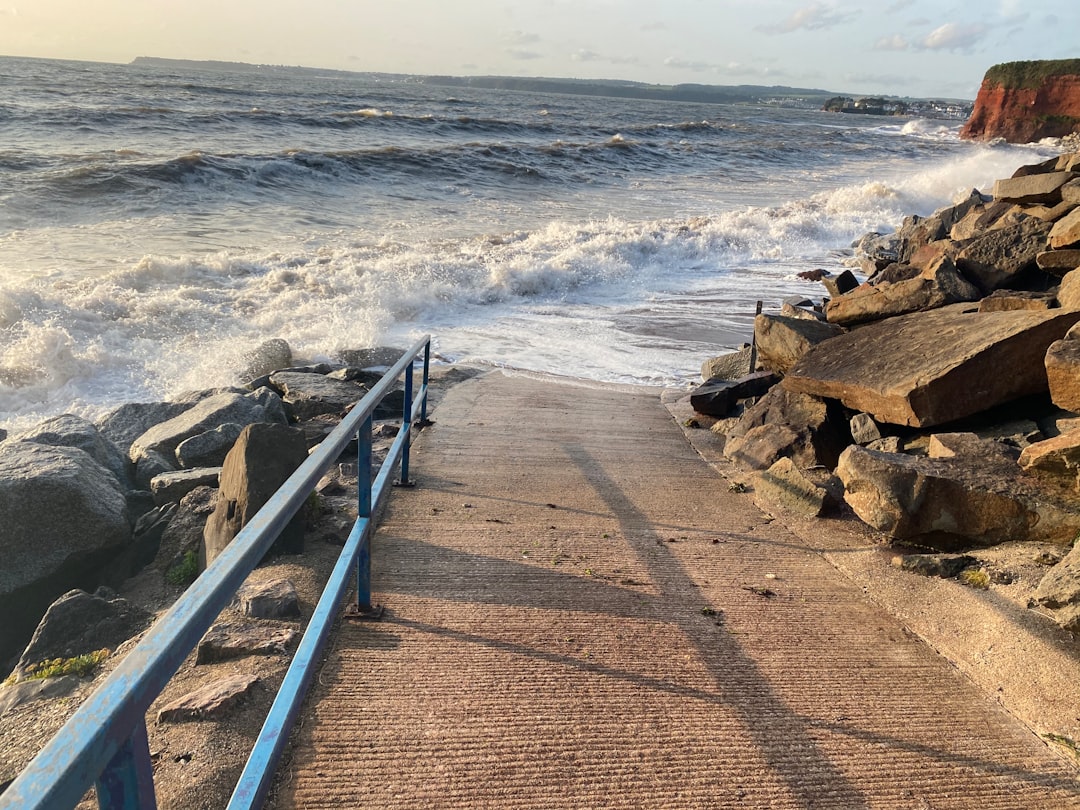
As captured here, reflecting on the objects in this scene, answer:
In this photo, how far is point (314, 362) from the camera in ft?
28.5

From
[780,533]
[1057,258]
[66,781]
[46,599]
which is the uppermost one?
[1057,258]

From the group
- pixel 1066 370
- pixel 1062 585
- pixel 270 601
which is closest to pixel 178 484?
pixel 270 601

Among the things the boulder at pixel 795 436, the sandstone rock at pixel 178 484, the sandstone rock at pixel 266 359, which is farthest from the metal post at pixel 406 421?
the sandstone rock at pixel 266 359

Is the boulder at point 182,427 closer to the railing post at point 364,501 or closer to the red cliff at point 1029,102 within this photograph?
the railing post at point 364,501

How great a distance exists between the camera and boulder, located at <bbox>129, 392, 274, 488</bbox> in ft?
17.2

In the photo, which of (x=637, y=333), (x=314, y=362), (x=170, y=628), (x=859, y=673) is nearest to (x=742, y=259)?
(x=637, y=333)

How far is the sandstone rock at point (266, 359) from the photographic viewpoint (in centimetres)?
812

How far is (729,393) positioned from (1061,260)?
241cm

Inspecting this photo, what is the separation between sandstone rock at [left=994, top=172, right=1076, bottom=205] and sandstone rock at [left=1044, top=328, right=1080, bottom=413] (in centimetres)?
356

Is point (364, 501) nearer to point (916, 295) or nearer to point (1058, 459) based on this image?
point (1058, 459)

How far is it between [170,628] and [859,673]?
249cm

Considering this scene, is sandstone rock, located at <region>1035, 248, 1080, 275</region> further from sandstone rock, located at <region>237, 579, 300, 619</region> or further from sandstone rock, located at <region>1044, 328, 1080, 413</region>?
sandstone rock, located at <region>237, 579, 300, 619</region>

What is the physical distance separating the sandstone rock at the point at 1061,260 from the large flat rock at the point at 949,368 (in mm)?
785

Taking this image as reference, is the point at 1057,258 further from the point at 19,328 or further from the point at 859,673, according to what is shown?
the point at 19,328
